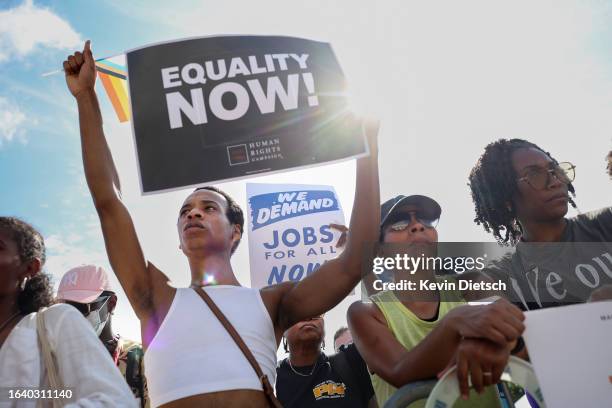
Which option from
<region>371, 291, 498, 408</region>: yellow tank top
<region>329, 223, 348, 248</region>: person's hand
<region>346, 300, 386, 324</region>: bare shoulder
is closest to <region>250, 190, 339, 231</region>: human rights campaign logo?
<region>329, 223, 348, 248</region>: person's hand

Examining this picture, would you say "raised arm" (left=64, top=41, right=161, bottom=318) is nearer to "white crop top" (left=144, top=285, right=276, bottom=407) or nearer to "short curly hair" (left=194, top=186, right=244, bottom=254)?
"white crop top" (left=144, top=285, right=276, bottom=407)

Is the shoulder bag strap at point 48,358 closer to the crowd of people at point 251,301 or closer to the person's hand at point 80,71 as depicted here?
the crowd of people at point 251,301

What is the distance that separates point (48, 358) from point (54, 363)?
0.12ft

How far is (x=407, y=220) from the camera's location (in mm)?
3271

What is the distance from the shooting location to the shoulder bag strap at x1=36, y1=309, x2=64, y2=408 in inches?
78.7

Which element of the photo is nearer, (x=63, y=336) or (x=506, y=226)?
(x=63, y=336)

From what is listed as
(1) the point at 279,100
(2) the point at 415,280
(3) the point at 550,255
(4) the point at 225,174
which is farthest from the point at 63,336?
(3) the point at 550,255

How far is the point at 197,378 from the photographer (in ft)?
8.57

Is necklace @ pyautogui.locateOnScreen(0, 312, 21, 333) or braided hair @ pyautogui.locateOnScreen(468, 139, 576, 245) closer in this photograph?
necklace @ pyautogui.locateOnScreen(0, 312, 21, 333)

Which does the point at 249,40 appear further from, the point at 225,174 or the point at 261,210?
the point at 261,210

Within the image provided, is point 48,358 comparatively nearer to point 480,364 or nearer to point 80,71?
point 480,364

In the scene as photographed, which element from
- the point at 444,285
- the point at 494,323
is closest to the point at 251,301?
the point at 444,285

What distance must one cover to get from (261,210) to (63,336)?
10.2 ft

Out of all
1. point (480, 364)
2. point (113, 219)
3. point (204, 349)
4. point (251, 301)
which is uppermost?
point (113, 219)
